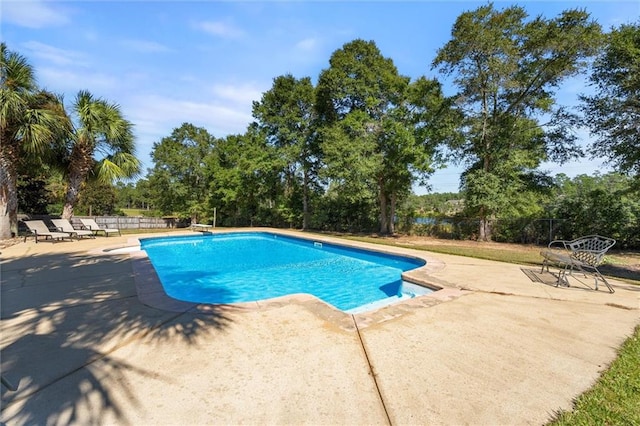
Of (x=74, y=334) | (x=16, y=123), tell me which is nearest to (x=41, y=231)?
(x=16, y=123)

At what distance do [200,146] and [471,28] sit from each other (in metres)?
18.2

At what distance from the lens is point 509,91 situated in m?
12.5

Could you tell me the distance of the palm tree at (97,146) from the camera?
1105 centimetres

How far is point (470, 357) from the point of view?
256 centimetres

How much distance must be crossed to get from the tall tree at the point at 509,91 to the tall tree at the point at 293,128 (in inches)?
336

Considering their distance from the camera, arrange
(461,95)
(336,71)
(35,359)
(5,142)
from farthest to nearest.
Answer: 1. (336,71)
2. (461,95)
3. (5,142)
4. (35,359)

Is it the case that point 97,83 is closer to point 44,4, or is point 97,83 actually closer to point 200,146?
point 44,4

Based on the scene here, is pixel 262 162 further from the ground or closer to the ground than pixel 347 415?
further from the ground

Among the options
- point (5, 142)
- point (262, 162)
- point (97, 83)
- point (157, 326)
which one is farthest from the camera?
point (262, 162)

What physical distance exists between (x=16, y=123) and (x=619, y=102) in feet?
60.2

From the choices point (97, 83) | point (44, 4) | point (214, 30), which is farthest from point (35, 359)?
point (97, 83)

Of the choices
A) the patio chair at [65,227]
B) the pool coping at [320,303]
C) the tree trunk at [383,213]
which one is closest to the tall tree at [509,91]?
the tree trunk at [383,213]


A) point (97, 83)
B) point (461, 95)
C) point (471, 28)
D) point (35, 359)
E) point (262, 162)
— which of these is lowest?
point (35, 359)

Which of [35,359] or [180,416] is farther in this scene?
[35,359]
